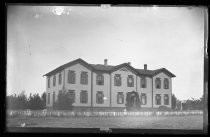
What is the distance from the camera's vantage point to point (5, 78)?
4465mm

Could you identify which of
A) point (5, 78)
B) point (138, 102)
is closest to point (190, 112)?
point (138, 102)

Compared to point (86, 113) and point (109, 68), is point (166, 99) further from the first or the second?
point (86, 113)

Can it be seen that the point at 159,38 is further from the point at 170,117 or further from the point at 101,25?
the point at 170,117

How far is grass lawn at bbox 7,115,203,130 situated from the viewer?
449cm

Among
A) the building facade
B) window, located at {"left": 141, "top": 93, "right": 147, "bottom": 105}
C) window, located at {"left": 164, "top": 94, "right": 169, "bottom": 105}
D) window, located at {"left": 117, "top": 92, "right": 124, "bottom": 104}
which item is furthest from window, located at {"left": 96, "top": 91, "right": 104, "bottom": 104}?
window, located at {"left": 164, "top": 94, "right": 169, "bottom": 105}

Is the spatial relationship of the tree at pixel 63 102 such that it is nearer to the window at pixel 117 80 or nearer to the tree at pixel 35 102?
the tree at pixel 35 102

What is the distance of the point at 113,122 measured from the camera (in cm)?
453

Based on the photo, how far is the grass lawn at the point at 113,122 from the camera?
4492 mm

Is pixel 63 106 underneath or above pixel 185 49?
→ underneath

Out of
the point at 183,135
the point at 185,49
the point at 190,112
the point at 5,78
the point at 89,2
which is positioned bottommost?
the point at 183,135

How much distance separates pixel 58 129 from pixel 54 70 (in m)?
0.86

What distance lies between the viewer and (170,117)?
14.8ft

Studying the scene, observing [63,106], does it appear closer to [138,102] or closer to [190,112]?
[138,102]

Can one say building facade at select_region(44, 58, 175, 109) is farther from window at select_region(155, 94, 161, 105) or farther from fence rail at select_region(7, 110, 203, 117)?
fence rail at select_region(7, 110, 203, 117)
